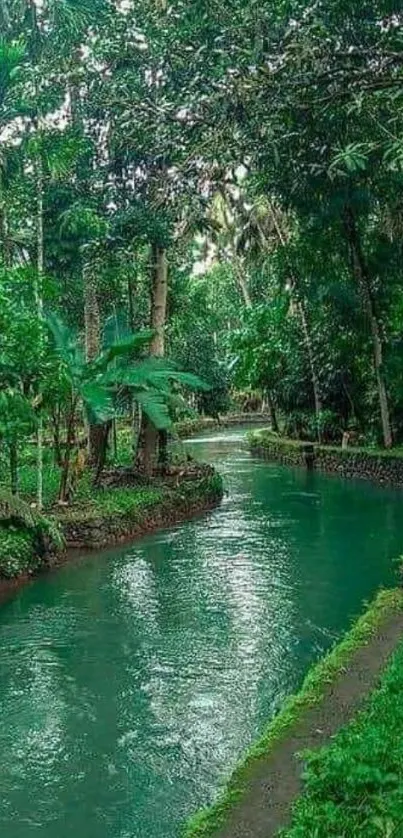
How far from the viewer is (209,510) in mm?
15062

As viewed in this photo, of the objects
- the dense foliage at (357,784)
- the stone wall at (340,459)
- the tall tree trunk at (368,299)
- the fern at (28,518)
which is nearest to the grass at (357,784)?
the dense foliage at (357,784)

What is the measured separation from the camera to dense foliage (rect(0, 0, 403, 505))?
7727 mm

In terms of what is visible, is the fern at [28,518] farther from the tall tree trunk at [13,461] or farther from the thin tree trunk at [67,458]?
the thin tree trunk at [67,458]

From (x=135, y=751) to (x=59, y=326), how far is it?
771cm

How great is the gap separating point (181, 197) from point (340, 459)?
39.1 ft

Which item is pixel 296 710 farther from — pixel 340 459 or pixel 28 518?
pixel 340 459

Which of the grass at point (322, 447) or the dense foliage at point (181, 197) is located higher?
the dense foliage at point (181, 197)

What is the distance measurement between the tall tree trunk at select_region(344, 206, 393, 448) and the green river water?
18.6ft

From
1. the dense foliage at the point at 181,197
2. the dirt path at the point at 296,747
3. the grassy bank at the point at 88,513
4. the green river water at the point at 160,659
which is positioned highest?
the dense foliage at the point at 181,197

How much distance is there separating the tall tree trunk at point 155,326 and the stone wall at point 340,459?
5.70 meters

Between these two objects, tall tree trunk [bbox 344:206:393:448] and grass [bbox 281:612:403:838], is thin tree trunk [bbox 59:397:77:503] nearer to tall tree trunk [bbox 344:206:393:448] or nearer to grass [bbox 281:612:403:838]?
grass [bbox 281:612:403:838]

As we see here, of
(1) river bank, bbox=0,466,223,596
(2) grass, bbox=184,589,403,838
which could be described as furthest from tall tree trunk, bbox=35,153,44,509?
(2) grass, bbox=184,589,403,838

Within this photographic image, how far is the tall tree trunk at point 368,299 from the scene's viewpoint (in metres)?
18.0

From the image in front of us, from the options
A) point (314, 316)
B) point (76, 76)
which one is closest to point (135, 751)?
point (76, 76)
